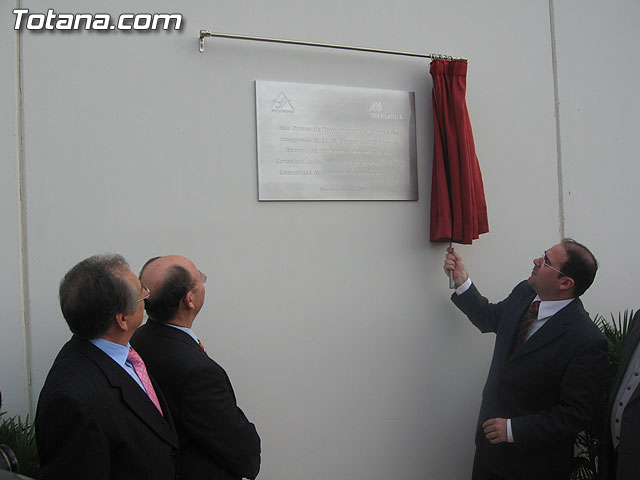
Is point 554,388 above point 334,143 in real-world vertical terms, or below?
below

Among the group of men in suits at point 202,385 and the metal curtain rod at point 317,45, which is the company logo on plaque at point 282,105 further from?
the group of men in suits at point 202,385

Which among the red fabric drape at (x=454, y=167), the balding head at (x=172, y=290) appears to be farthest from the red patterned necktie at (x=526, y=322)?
the balding head at (x=172, y=290)

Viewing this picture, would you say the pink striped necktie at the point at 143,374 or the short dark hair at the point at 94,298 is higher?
the short dark hair at the point at 94,298

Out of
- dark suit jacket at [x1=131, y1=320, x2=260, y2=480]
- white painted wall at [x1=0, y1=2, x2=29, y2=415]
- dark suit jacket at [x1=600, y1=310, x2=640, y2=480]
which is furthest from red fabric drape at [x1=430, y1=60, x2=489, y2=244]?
white painted wall at [x1=0, y1=2, x2=29, y2=415]

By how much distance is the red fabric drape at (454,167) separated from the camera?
2986 mm

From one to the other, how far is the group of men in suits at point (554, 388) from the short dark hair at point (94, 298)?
173 cm

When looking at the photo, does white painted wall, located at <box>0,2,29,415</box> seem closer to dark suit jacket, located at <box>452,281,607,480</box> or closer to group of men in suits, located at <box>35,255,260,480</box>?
group of men in suits, located at <box>35,255,260,480</box>

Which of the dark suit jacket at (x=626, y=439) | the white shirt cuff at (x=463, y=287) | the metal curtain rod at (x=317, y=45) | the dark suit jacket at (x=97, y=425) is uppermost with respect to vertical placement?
the metal curtain rod at (x=317, y=45)

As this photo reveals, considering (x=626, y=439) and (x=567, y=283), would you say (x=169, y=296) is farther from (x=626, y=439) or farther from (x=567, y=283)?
(x=626, y=439)

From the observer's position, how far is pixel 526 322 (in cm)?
263

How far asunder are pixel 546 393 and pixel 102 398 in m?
1.88

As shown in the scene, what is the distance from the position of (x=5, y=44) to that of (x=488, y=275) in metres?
2.78

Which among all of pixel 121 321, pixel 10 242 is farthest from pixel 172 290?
pixel 10 242

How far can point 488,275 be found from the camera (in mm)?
3256
